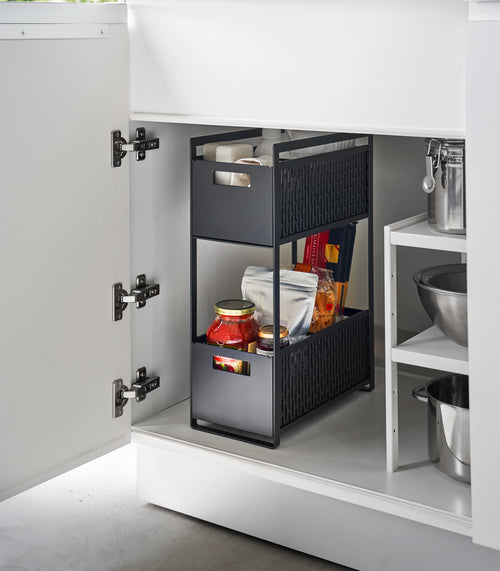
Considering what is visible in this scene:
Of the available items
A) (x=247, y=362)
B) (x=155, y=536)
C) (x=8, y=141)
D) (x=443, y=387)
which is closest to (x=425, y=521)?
(x=443, y=387)

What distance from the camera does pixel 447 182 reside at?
4.61 feet

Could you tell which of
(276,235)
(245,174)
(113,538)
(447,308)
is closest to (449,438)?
(447,308)

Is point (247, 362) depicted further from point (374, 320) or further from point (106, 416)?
point (374, 320)

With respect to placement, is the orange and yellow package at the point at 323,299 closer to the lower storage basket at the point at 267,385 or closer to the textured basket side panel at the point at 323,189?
the lower storage basket at the point at 267,385

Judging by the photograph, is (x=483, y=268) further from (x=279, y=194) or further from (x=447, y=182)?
(x=279, y=194)

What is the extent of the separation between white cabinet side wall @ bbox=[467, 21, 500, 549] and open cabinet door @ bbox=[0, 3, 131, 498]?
24.1 inches

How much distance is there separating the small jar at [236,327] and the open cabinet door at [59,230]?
20 centimetres

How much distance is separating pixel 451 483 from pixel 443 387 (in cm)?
25

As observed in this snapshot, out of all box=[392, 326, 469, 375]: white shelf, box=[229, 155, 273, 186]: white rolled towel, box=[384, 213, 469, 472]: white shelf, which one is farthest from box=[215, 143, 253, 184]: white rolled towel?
box=[392, 326, 469, 375]: white shelf

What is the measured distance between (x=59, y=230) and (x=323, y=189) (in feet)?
1.65

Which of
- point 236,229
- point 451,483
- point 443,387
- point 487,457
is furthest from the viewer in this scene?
point 443,387

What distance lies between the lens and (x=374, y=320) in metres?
2.07

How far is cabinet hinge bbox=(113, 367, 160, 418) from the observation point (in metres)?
1.63

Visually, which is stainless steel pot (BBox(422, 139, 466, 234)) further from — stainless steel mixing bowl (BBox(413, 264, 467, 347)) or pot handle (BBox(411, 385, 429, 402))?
pot handle (BBox(411, 385, 429, 402))
